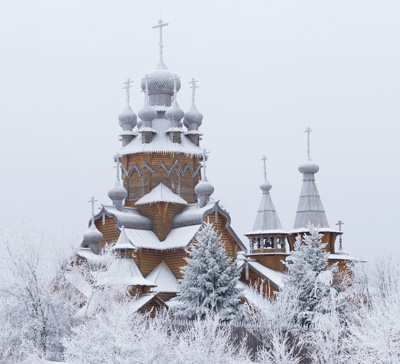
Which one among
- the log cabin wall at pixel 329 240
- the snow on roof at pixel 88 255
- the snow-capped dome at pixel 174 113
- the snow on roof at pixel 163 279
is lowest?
the snow on roof at pixel 163 279

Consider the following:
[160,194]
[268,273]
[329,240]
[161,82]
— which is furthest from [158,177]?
[329,240]

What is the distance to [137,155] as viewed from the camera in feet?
123

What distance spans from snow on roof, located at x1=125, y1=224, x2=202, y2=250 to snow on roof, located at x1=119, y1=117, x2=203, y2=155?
383 centimetres

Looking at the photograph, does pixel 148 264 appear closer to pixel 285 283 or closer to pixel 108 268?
pixel 108 268

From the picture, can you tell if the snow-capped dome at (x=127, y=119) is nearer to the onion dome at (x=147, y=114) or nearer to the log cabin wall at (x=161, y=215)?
the onion dome at (x=147, y=114)

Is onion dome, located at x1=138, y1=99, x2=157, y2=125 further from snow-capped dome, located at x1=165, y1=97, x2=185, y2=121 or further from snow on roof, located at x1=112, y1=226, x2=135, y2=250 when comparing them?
snow on roof, located at x1=112, y1=226, x2=135, y2=250

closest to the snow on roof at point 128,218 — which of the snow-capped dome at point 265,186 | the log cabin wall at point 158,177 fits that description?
the log cabin wall at point 158,177

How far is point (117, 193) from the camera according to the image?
35.4 metres

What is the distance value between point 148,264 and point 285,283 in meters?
9.76

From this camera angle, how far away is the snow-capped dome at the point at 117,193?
116 ft

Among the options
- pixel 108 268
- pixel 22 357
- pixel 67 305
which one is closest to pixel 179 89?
pixel 108 268

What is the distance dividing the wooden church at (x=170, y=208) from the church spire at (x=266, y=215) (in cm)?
5

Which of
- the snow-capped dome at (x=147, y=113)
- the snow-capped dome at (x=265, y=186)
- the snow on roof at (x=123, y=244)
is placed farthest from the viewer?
the snow-capped dome at (x=265, y=186)

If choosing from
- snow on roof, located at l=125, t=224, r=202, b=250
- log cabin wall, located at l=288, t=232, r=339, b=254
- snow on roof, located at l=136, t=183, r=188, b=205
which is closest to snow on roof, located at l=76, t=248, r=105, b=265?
snow on roof, located at l=125, t=224, r=202, b=250
